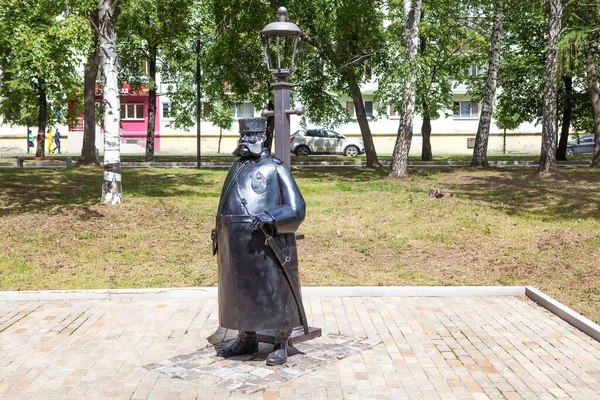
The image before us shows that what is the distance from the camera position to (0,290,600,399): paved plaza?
573 cm

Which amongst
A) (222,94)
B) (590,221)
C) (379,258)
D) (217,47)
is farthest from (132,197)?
(222,94)

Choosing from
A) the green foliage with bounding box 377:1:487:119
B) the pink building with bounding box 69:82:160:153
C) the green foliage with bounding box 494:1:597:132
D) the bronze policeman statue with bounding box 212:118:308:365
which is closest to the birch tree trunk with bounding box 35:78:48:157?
the green foliage with bounding box 377:1:487:119

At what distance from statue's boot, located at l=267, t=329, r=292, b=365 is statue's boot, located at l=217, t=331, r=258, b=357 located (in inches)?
10.8

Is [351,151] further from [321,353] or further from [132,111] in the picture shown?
[321,353]

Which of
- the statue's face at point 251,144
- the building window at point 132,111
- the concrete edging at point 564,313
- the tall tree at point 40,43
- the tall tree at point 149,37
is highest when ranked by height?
the tall tree at point 149,37

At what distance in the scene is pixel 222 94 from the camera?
30.7 meters

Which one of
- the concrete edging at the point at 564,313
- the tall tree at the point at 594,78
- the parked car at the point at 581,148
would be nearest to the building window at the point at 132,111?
the parked car at the point at 581,148

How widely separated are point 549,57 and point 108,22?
38.1 ft

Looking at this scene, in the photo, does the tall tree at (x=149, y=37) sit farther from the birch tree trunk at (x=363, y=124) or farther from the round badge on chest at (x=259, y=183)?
the round badge on chest at (x=259, y=183)

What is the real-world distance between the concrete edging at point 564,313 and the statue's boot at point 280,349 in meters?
3.09

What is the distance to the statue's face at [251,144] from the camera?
635 cm

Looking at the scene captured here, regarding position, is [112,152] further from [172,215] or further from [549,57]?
[549,57]

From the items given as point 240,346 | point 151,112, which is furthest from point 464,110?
point 240,346

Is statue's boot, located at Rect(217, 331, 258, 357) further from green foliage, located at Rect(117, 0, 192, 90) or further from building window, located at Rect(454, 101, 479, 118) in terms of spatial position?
building window, located at Rect(454, 101, 479, 118)
